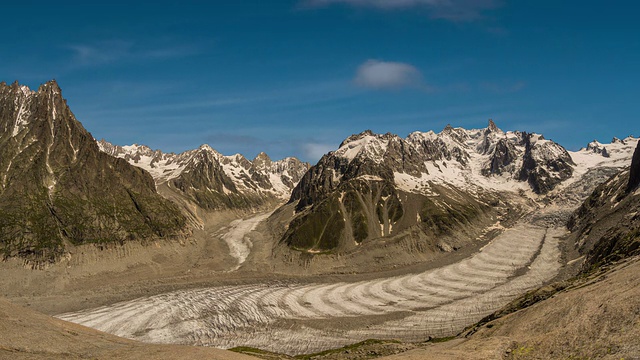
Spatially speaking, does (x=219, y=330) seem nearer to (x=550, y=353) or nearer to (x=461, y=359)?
(x=461, y=359)

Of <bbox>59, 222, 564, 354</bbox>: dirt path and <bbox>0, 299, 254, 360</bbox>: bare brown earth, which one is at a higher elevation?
<bbox>0, 299, 254, 360</bbox>: bare brown earth

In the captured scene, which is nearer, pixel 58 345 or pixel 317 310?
pixel 58 345

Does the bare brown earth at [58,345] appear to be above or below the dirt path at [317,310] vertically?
above

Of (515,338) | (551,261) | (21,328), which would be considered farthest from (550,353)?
(551,261)

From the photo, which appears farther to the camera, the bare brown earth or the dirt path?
the dirt path

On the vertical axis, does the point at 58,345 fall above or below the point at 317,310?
above
